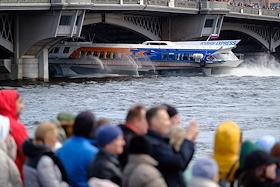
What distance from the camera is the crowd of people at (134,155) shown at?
28.2 feet

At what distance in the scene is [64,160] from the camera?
376 inches

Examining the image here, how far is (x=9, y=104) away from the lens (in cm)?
1063

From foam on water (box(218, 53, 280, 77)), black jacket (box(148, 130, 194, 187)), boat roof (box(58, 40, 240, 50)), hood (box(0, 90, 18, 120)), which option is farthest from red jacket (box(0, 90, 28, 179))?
foam on water (box(218, 53, 280, 77))

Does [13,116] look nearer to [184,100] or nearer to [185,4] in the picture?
[184,100]

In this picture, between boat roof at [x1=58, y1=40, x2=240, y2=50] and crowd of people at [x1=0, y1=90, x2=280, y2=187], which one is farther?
boat roof at [x1=58, y1=40, x2=240, y2=50]

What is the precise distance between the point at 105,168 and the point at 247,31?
72.4m

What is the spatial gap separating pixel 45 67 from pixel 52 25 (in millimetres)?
3693

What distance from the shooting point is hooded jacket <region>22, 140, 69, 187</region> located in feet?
30.9

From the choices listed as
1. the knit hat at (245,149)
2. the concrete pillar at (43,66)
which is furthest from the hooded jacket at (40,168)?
the concrete pillar at (43,66)

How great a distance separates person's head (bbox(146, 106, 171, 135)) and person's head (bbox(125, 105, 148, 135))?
9 cm

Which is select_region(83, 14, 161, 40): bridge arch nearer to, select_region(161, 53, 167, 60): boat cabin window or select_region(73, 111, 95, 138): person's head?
select_region(161, 53, 167, 60): boat cabin window

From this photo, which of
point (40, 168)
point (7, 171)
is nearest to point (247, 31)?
point (7, 171)

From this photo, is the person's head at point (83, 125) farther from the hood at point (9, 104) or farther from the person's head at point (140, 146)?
the hood at point (9, 104)

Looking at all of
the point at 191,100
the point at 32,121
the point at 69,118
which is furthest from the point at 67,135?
the point at 191,100
